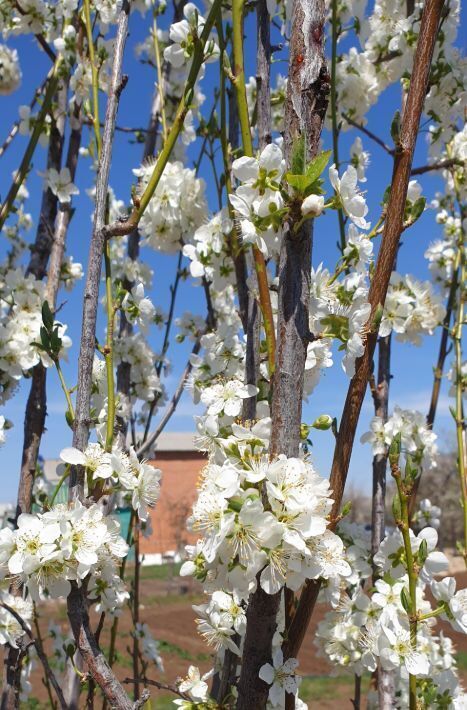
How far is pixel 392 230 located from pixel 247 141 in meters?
0.25

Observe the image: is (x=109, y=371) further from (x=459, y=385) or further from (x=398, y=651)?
(x=459, y=385)

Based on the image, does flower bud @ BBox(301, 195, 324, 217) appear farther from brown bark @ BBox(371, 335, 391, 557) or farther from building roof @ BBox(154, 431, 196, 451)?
building roof @ BBox(154, 431, 196, 451)

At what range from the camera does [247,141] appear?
39.7 inches

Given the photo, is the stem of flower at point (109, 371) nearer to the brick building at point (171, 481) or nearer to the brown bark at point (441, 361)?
the brown bark at point (441, 361)

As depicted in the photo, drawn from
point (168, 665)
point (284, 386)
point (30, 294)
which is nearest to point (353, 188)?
point (284, 386)

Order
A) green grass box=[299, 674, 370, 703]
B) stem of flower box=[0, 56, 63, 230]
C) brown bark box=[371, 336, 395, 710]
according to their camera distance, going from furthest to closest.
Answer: green grass box=[299, 674, 370, 703]
brown bark box=[371, 336, 395, 710]
stem of flower box=[0, 56, 63, 230]

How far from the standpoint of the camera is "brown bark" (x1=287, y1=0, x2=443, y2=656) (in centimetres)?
92

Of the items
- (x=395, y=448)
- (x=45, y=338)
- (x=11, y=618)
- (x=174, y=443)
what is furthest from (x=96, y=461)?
(x=174, y=443)

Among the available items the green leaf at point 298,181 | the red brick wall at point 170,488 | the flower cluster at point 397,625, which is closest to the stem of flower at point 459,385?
the flower cluster at point 397,625

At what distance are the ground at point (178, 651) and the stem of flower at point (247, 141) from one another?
4052 millimetres

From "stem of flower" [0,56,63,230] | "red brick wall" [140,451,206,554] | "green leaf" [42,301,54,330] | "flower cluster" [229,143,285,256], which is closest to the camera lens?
"flower cluster" [229,143,285,256]

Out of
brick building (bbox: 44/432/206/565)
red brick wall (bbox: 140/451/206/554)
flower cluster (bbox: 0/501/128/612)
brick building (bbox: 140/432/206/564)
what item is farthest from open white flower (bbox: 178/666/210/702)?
brick building (bbox: 140/432/206/564)

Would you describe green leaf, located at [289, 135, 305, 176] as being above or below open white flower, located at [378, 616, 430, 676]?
above

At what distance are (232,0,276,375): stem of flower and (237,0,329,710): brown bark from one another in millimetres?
89
